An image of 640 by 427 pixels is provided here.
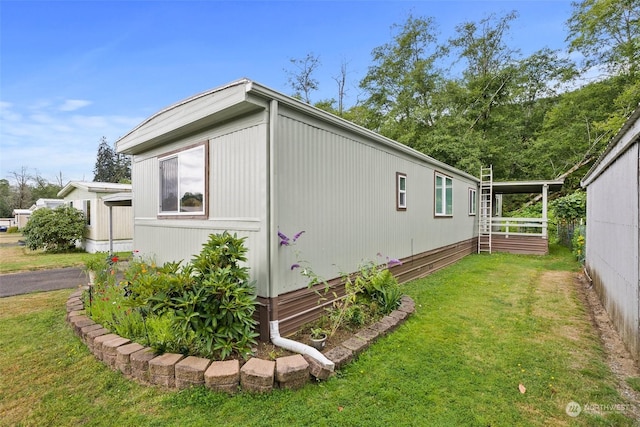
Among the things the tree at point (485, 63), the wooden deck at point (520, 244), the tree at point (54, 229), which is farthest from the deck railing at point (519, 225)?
the tree at point (54, 229)

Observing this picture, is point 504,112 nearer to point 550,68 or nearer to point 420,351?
point 550,68

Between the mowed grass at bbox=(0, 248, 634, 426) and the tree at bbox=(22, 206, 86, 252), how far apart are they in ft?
30.1

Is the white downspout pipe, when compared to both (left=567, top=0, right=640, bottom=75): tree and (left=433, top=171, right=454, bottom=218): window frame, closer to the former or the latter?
(left=433, top=171, right=454, bottom=218): window frame

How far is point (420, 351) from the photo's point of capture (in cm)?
336

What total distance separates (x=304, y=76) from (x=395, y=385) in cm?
2095

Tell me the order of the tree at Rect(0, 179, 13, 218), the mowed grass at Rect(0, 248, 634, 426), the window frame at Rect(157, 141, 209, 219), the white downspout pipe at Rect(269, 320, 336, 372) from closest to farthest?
Answer: the mowed grass at Rect(0, 248, 634, 426) → the white downspout pipe at Rect(269, 320, 336, 372) → the window frame at Rect(157, 141, 209, 219) → the tree at Rect(0, 179, 13, 218)

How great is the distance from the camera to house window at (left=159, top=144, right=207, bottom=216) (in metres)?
4.36

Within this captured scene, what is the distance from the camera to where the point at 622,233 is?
12.2 feet

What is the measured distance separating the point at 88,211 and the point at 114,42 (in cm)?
753

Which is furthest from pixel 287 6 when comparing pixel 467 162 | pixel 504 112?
pixel 504 112

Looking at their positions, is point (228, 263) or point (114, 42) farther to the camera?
point (114, 42)

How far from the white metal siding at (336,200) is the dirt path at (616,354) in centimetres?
309

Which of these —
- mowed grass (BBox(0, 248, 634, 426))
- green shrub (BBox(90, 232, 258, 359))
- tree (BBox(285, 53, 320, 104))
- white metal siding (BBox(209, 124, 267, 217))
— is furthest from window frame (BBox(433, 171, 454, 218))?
tree (BBox(285, 53, 320, 104))

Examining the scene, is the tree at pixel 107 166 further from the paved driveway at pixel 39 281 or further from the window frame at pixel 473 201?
the window frame at pixel 473 201
